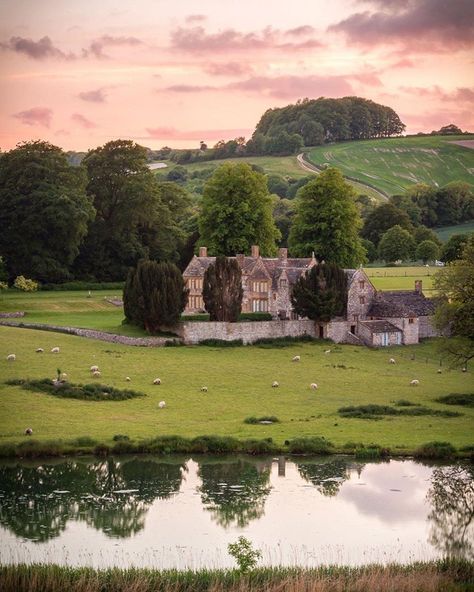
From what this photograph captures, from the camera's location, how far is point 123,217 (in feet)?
346

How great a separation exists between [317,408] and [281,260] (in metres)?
30.5

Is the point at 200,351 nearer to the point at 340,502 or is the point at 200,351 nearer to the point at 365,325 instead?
the point at 365,325

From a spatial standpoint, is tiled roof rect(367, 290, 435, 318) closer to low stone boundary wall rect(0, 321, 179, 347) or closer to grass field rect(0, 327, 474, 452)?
grass field rect(0, 327, 474, 452)

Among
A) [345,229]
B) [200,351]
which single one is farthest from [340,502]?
[345,229]

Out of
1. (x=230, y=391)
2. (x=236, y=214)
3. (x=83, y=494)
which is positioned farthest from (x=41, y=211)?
(x=83, y=494)

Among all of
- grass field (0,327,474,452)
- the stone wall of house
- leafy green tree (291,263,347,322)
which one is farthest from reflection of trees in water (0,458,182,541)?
leafy green tree (291,263,347,322)

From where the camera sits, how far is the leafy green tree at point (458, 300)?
68250mm

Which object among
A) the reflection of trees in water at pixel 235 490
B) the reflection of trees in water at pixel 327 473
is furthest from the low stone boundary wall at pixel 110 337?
the reflection of trees in water at pixel 327 473

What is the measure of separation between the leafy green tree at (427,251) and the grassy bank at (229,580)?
10101cm

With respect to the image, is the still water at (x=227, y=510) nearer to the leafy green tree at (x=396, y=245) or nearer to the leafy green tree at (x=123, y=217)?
the leafy green tree at (x=123, y=217)

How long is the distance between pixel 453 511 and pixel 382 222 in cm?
10186

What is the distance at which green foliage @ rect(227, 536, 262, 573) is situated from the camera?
3550 centimetres

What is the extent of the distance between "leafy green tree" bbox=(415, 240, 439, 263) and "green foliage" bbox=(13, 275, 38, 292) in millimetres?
53410

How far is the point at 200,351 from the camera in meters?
75.8
